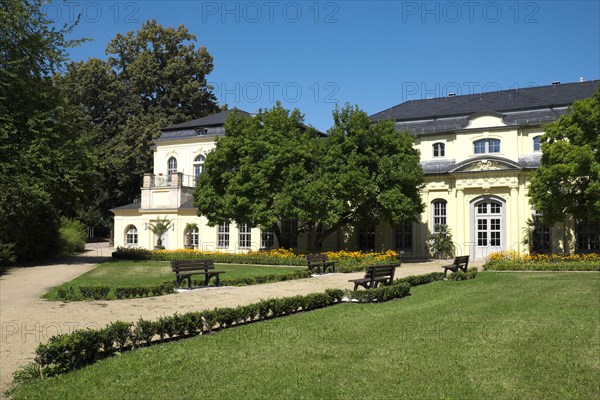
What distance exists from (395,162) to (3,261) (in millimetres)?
19830

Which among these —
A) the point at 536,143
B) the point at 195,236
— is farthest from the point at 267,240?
the point at 536,143

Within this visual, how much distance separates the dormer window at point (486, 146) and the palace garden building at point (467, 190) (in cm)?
6

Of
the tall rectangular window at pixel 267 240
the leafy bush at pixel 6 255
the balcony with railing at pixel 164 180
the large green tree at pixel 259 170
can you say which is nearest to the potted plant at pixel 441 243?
the large green tree at pixel 259 170

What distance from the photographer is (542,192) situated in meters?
25.8

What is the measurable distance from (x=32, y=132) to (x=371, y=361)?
79.1ft

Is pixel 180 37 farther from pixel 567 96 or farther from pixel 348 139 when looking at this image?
pixel 567 96

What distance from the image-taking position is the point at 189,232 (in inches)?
1528

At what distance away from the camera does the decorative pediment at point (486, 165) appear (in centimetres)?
3092

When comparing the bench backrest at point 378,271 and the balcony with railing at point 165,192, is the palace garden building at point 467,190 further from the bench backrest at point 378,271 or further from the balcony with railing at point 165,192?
the bench backrest at point 378,271

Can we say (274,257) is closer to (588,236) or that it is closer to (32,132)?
(32,132)

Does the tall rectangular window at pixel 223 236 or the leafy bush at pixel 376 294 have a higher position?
the tall rectangular window at pixel 223 236

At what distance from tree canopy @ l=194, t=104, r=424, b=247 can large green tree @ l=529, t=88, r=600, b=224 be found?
6350mm

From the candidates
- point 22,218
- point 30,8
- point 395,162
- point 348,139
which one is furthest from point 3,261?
point 395,162

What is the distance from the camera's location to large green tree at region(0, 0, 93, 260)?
25.6 m
